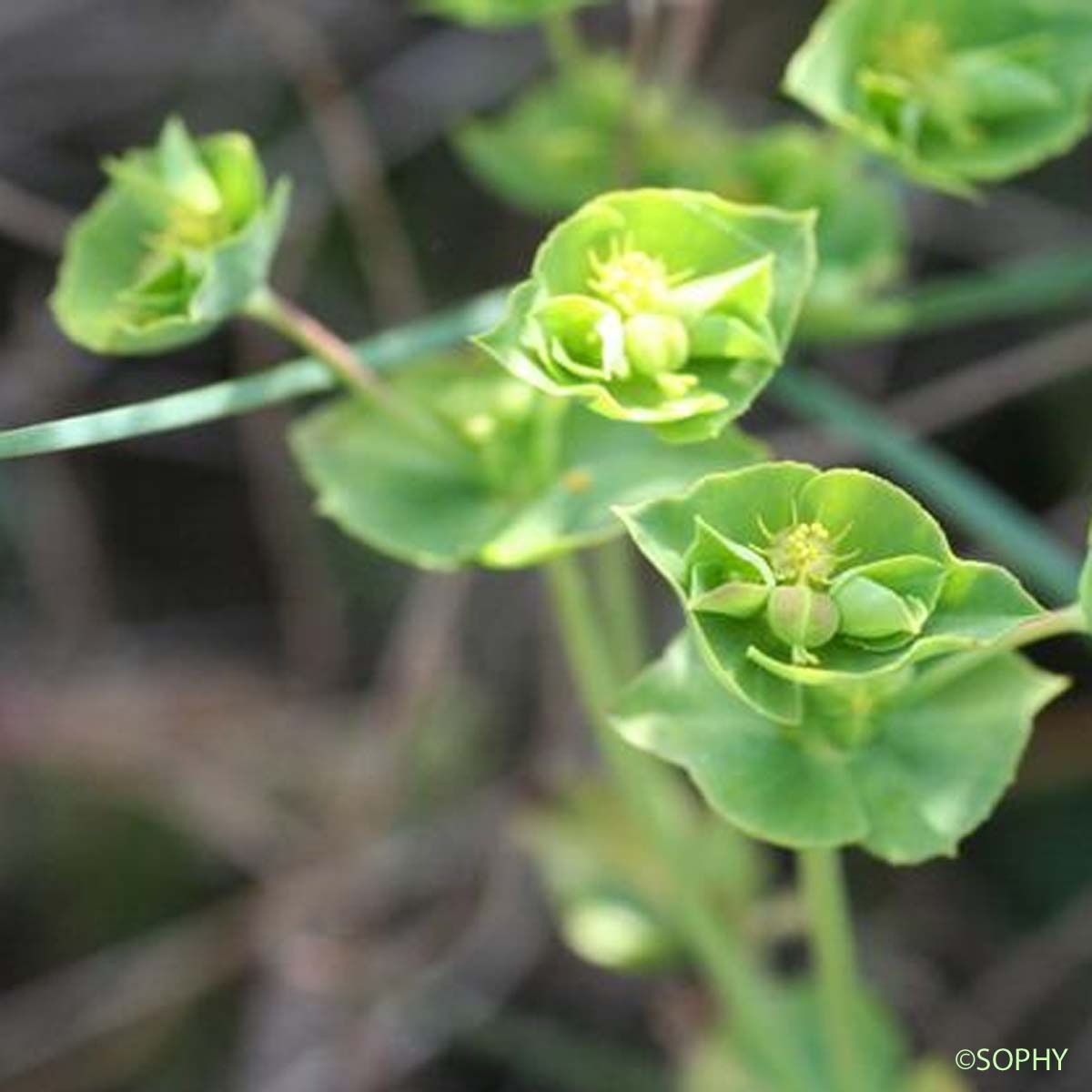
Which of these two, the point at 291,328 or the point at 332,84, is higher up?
the point at 291,328

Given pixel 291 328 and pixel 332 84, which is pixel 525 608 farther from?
pixel 291 328

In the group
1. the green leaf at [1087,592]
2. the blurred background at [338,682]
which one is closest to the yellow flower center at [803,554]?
the green leaf at [1087,592]

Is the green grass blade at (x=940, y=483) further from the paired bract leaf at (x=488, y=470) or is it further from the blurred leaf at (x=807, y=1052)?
the blurred leaf at (x=807, y=1052)

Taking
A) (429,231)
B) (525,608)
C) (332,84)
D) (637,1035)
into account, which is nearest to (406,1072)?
(637,1035)

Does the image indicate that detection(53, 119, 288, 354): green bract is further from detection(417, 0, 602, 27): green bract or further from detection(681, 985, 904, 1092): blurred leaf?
detection(681, 985, 904, 1092): blurred leaf

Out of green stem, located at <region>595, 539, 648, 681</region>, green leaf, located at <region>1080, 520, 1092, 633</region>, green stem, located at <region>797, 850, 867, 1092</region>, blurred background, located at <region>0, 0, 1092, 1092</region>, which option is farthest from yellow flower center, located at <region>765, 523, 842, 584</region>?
blurred background, located at <region>0, 0, 1092, 1092</region>

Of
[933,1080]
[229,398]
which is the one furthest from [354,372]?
[933,1080]
